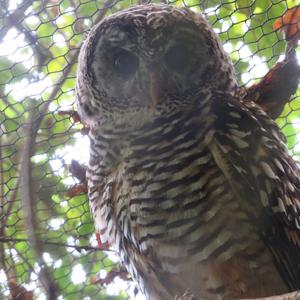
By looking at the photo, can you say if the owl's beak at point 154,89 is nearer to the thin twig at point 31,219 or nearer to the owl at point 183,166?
the owl at point 183,166

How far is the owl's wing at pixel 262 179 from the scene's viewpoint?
4.91ft

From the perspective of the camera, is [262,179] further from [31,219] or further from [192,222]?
[31,219]

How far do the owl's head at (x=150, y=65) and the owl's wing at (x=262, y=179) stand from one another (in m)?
0.18

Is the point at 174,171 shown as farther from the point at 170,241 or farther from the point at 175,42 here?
the point at 175,42

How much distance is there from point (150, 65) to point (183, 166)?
1.18 feet

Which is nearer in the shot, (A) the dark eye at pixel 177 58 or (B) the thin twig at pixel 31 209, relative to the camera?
(B) the thin twig at pixel 31 209

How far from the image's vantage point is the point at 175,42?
1761 millimetres

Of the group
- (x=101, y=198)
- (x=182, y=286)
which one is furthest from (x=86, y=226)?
(x=182, y=286)

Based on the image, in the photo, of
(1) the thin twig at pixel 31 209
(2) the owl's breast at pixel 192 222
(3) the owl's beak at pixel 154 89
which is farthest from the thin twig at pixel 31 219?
(3) the owl's beak at pixel 154 89

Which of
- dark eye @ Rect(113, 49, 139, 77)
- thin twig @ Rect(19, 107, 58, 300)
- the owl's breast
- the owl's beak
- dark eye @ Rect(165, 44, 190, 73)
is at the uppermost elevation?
dark eye @ Rect(113, 49, 139, 77)

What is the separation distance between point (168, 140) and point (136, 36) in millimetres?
360

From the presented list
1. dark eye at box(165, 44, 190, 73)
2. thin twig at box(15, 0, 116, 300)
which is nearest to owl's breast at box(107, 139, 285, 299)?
dark eye at box(165, 44, 190, 73)

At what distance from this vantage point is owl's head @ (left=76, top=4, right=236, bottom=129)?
1723mm

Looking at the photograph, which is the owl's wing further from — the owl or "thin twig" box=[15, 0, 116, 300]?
"thin twig" box=[15, 0, 116, 300]
